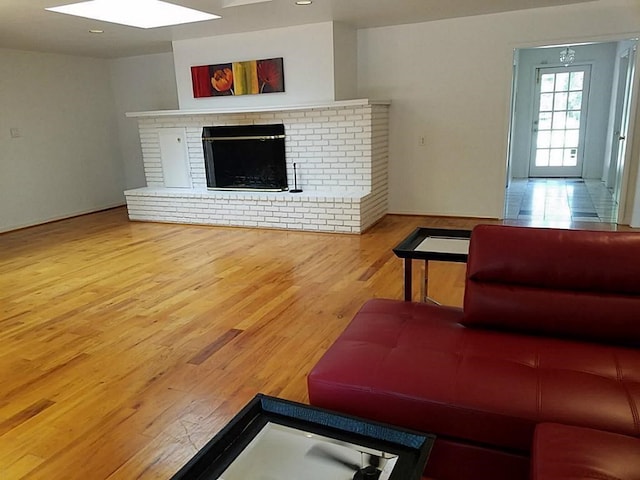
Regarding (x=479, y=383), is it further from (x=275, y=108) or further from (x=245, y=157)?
(x=245, y=157)

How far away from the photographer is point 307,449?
4.37 ft

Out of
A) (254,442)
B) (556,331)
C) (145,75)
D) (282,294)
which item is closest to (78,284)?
(282,294)

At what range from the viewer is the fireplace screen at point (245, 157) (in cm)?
573

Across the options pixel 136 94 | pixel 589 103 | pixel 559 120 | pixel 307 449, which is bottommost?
pixel 307 449

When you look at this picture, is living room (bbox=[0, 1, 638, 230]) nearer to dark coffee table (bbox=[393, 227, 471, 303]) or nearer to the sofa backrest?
dark coffee table (bbox=[393, 227, 471, 303])

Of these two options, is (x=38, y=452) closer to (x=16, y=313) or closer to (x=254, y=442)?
(x=254, y=442)

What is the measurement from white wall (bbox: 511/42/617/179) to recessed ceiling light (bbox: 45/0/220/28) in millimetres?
6447

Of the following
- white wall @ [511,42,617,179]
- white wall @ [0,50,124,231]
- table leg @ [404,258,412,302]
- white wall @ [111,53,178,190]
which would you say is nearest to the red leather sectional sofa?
table leg @ [404,258,412,302]

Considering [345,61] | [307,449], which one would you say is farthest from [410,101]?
[307,449]

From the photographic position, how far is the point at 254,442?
4.47 ft

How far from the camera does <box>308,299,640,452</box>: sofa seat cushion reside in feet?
4.60

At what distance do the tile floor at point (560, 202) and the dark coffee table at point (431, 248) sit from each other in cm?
301

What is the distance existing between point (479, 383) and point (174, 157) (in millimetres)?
5629

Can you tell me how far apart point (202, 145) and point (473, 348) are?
200 inches
